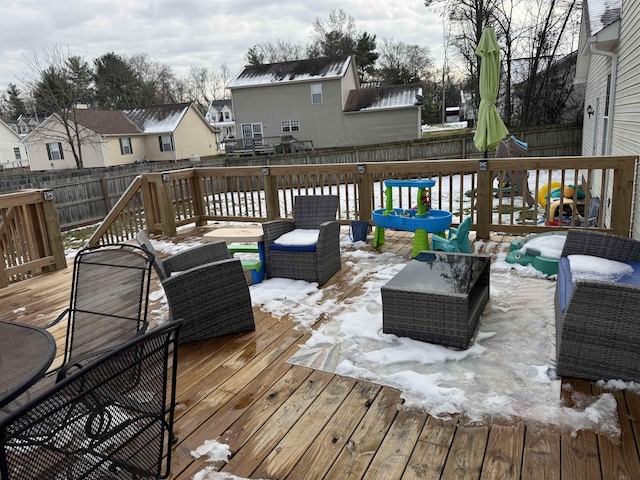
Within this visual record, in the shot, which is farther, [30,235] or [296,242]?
[30,235]

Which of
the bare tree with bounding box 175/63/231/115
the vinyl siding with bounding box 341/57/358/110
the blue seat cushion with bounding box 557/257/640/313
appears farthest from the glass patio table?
the bare tree with bounding box 175/63/231/115

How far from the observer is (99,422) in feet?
4.56

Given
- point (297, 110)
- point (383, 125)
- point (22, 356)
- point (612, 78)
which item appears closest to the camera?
point (22, 356)

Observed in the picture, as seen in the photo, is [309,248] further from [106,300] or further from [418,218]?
[106,300]

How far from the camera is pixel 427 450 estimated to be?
81.9 inches

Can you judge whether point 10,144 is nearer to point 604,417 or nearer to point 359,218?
point 359,218

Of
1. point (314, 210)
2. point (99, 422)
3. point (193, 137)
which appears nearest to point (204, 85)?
point (193, 137)

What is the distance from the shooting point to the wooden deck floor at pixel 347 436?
1964 millimetres

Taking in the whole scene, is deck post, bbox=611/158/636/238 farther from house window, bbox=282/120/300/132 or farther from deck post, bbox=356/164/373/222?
house window, bbox=282/120/300/132

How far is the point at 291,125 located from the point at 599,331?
76.2 ft

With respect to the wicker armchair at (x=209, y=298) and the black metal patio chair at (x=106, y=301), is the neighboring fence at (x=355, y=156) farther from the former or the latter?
the black metal patio chair at (x=106, y=301)

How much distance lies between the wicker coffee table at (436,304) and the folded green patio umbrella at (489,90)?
3.27m

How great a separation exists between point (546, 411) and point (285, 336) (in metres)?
1.76

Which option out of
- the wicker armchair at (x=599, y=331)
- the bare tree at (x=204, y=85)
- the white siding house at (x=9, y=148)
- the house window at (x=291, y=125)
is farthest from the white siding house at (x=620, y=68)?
the bare tree at (x=204, y=85)
